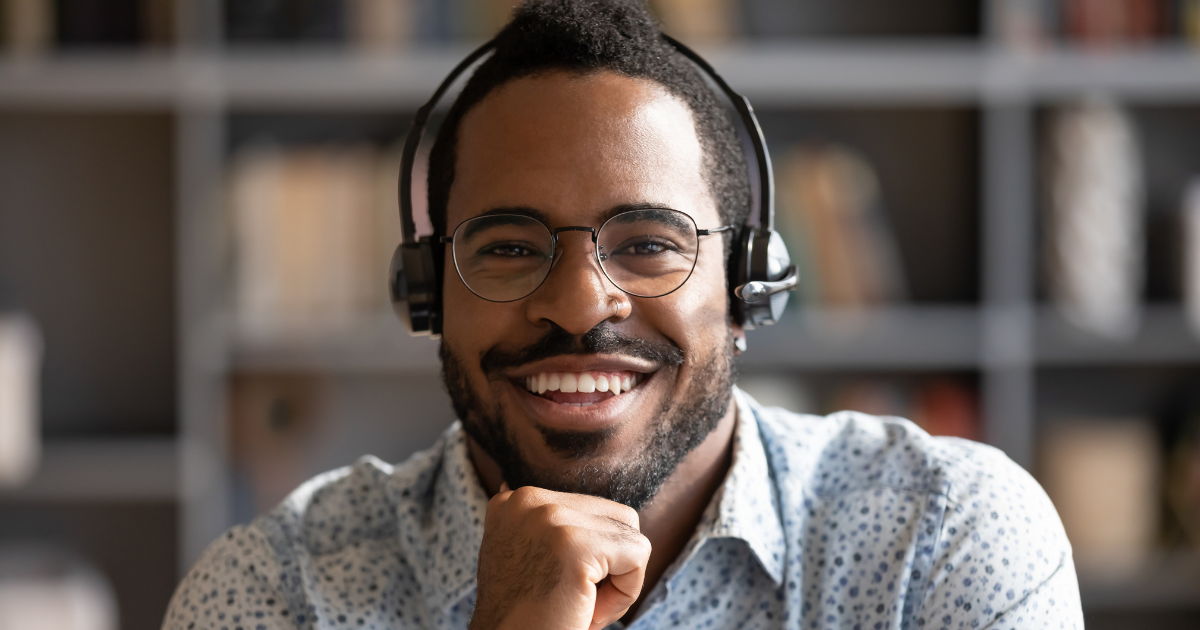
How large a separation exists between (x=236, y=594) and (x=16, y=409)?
4.61 feet

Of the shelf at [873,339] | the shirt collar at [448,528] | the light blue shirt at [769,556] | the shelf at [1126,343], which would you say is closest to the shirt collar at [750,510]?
the light blue shirt at [769,556]

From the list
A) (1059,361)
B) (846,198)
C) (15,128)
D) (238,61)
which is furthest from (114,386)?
(1059,361)

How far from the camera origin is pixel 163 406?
2334 millimetres

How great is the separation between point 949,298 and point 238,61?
1.68m

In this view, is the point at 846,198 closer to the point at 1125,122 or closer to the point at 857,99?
the point at 857,99

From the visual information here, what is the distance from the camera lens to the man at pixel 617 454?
99 cm

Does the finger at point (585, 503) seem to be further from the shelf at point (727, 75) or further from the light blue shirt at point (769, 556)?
the shelf at point (727, 75)

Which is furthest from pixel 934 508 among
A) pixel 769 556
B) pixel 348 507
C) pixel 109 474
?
pixel 109 474

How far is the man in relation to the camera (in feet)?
3.23

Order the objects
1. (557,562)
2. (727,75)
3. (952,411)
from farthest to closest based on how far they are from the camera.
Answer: (952,411) < (727,75) < (557,562)

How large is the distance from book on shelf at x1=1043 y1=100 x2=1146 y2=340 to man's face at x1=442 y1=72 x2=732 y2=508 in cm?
139

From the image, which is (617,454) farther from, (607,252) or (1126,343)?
(1126,343)

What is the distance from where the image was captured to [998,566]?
3.19 feet

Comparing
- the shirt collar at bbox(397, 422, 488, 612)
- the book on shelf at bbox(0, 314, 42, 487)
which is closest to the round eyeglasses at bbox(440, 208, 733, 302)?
the shirt collar at bbox(397, 422, 488, 612)
